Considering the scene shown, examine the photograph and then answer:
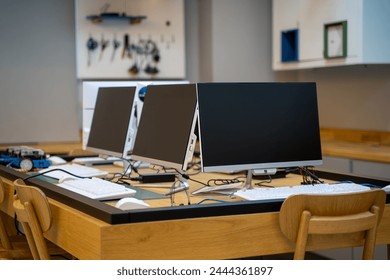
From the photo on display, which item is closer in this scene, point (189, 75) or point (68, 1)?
point (68, 1)

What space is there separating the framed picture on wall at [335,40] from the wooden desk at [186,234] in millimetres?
2647

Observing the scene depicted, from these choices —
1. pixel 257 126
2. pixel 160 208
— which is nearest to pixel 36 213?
pixel 160 208

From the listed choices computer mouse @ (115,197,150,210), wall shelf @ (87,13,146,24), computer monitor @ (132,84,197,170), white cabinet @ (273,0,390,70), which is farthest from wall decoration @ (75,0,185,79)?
computer mouse @ (115,197,150,210)

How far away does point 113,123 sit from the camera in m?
3.83

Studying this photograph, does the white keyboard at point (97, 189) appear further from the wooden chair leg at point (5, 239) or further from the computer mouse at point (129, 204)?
the wooden chair leg at point (5, 239)

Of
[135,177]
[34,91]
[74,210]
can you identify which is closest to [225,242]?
[74,210]

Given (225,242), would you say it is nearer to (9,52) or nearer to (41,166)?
(41,166)

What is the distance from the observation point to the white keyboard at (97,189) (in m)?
2.76

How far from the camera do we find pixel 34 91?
20.3 feet

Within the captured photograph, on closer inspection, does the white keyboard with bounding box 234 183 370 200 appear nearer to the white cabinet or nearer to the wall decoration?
the white cabinet

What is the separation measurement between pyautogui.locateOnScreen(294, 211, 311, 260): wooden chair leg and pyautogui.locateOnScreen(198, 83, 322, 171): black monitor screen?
51cm

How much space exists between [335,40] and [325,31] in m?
0.14

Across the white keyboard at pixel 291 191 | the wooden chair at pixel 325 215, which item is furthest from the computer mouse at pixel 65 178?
the wooden chair at pixel 325 215

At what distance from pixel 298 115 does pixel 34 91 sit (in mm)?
3646
